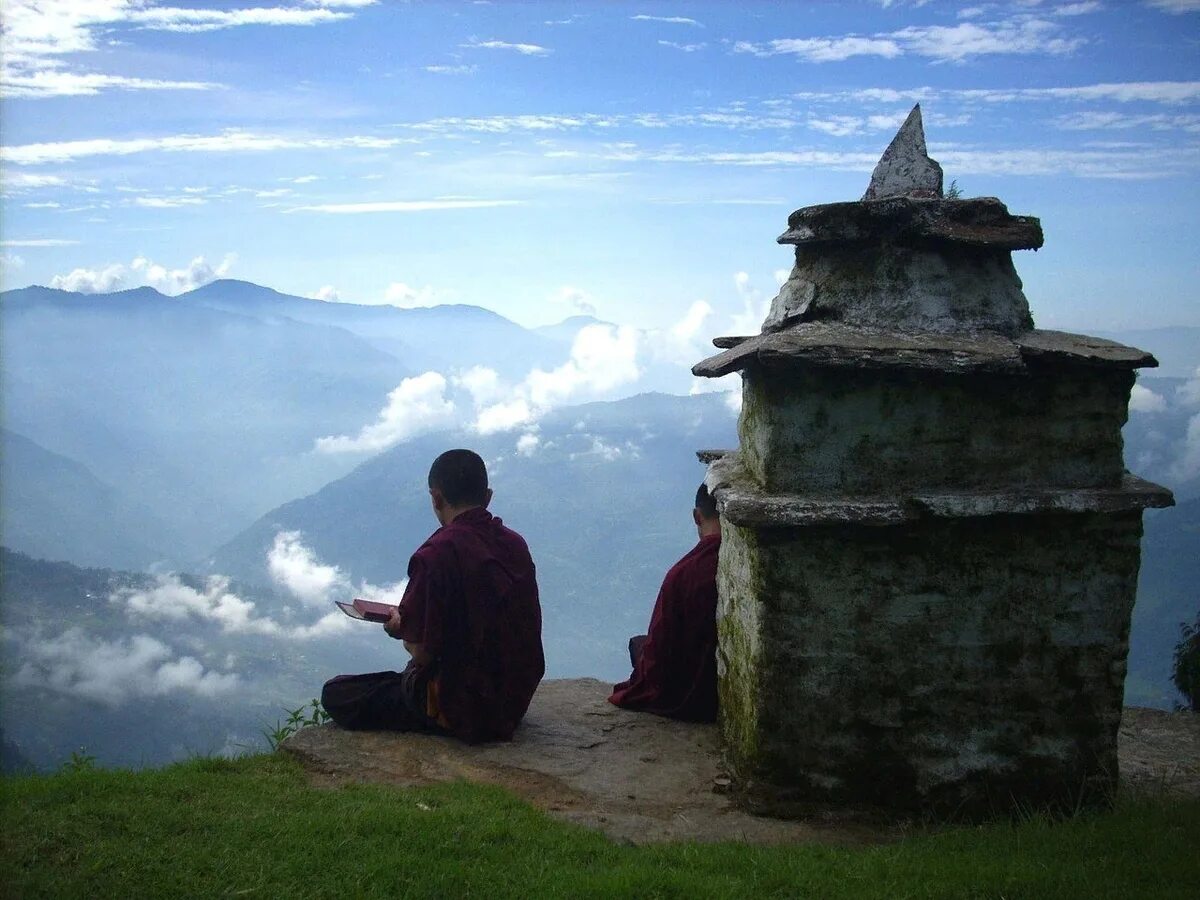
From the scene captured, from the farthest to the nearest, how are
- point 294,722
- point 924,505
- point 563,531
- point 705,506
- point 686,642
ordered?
point 563,531
point 705,506
point 686,642
point 294,722
point 924,505

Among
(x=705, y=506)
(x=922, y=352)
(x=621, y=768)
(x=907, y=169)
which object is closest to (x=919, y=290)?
(x=922, y=352)

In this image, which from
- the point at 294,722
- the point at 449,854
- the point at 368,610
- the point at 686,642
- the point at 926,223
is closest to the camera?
the point at 449,854

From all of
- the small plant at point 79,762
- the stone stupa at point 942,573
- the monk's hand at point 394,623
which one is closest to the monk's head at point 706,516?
the stone stupa at point 942,573

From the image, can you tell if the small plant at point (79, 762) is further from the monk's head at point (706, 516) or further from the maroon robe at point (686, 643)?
the monk's head at point (706, 516)

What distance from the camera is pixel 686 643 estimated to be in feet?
20.6

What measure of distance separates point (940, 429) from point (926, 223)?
1002 millimetres

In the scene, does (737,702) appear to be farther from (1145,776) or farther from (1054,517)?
(1145,776)

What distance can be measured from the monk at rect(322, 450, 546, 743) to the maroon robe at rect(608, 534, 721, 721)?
85 cm

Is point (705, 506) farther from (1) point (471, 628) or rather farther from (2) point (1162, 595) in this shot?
(2) point (1162, 595)

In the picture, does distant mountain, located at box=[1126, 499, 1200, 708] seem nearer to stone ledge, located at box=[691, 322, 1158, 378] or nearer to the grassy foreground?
stone ledge, located at box=[691, 322, 1158, 378]

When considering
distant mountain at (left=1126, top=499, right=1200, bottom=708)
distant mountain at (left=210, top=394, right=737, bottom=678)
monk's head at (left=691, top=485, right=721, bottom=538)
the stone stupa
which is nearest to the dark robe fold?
monk's head at (left=691, top=485, right=721, bottom=538)

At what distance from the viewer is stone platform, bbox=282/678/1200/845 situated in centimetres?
462

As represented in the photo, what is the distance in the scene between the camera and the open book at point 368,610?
5.45 metres

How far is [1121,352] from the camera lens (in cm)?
462
